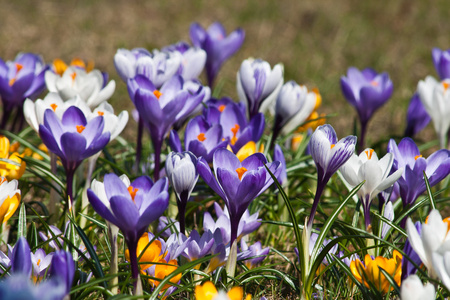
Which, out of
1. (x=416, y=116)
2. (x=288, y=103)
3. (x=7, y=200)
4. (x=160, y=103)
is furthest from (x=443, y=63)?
(x=7, y=200)

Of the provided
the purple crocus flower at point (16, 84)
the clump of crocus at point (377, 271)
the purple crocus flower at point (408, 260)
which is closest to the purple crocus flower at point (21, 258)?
the clump of crocus at point (377, 271)

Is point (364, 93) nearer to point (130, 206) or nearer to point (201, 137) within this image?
point (201, 137)

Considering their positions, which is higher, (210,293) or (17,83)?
(17,83)

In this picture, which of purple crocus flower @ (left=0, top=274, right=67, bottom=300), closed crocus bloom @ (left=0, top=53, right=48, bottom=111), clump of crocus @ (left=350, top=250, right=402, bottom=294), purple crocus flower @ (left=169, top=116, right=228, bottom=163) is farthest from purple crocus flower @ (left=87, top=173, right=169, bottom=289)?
closed crocus bloom @ (left=0, top=53, right=48, bottom=111)

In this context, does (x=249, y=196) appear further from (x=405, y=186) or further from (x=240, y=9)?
(x=240, y=9)

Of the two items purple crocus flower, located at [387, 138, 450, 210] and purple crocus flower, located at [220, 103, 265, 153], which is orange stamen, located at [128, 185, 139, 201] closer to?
purple crocus flower, located at [220, 103, 265, 153]
